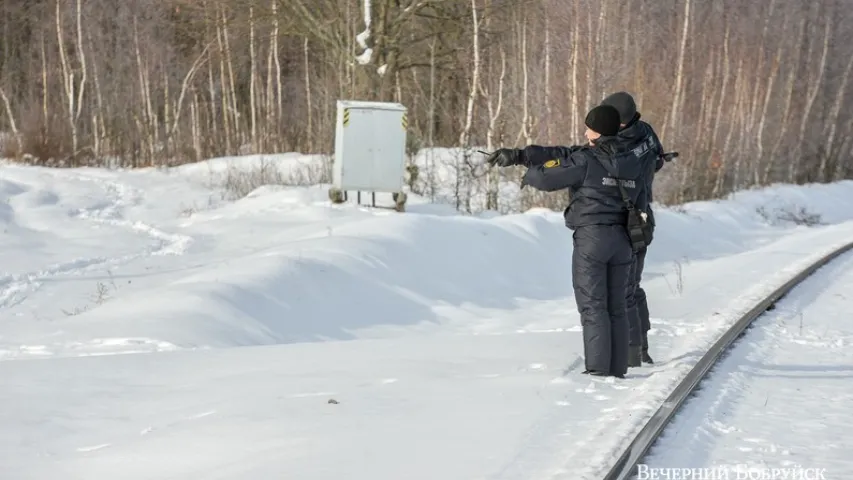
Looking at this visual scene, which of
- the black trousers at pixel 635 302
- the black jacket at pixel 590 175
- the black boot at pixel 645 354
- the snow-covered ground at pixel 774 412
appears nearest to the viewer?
the snow-covered ground at pixel 774 412

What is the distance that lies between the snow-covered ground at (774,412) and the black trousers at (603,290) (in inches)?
24.4

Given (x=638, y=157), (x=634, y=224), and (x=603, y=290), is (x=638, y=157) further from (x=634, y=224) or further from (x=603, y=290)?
(x=603, y=290)

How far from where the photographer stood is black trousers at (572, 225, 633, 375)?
21.4 ft

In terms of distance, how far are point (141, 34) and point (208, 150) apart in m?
5.56

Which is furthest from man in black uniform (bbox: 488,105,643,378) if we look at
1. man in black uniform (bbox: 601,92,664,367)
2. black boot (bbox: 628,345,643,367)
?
black boot (bbox: 628,345,643,367)

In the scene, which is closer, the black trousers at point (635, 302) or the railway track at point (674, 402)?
the railway track at point (674, 402)

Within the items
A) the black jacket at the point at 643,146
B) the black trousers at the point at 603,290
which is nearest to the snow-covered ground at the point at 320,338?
the black trousers at the point at 603,290

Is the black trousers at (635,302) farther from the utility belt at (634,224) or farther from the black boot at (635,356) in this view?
the utility belt at (634,224)

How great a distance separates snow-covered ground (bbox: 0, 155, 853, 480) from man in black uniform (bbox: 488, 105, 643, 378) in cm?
34

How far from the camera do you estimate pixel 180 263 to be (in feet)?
48.3

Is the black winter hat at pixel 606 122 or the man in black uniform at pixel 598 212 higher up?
the black winter hat at pixel 606 122

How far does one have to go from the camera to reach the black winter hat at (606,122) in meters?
6.46

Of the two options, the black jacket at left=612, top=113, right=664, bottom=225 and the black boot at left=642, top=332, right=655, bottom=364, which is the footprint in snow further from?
the black boot at left=642, top=332, right=655, bottom=364

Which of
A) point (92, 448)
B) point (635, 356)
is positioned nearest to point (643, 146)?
point (635, 356)
